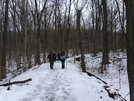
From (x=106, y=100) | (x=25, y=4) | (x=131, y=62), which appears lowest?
(x=106, y=100)

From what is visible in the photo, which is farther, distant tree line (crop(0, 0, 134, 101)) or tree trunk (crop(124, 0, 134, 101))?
distant tree line (crop(0, 0, 134, 101))

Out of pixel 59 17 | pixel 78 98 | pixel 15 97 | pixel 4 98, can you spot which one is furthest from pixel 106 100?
pixel 59 17

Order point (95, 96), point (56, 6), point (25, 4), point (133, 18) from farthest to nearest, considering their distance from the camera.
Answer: point (56, 6) → point (25, 4) → point (95, 96) → point (133, 18)

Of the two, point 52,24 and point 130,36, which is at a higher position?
point 52,24

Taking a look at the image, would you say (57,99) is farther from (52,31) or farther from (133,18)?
(52,31)

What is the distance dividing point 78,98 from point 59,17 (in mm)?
21041

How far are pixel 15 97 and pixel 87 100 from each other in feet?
9.01

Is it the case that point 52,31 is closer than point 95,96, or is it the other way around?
point 95,96

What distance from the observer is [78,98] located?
4293 millimetres

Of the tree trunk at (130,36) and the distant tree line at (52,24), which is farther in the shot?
the distant tree line at (52,24)

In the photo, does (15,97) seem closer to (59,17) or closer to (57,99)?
(57,99)

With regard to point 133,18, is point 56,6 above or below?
above

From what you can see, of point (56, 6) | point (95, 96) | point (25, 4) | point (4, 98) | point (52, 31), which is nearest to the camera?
point (4, 98)

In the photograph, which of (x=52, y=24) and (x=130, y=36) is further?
(x=52, y=24)
